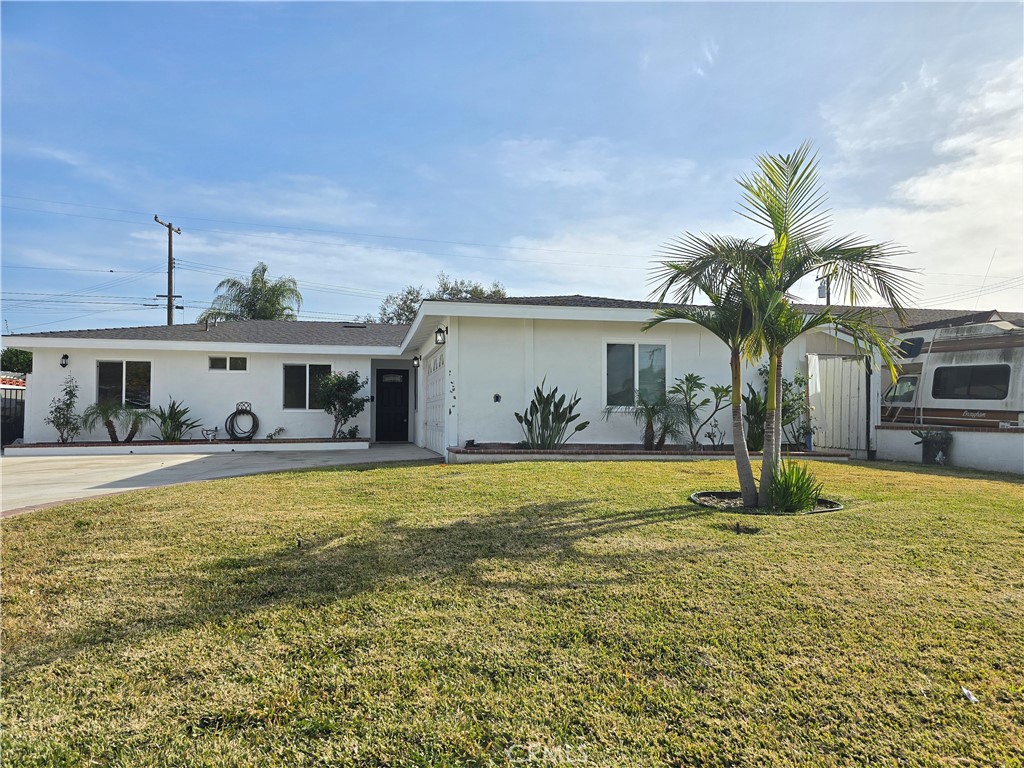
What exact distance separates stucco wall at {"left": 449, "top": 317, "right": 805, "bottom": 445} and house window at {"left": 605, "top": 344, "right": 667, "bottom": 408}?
0.15 metres

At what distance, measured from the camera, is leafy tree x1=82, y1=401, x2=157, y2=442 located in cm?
1370

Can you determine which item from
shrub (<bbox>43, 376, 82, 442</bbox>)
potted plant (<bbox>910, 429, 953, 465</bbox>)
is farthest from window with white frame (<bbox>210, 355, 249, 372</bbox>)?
potted plant (<bbox>910, 429, 953, 465</bbox>)

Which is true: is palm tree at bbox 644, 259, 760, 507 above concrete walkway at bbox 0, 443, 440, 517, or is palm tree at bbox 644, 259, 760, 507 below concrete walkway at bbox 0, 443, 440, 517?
above

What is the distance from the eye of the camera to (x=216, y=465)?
32.7 feet

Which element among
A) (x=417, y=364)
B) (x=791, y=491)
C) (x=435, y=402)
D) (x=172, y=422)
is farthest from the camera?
(x=417, y=364)

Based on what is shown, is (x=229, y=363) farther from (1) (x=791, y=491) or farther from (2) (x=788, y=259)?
(1) (x=791, y=491)

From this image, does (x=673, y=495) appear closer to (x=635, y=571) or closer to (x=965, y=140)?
(x=635, y=571)

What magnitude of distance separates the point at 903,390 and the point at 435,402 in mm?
10388

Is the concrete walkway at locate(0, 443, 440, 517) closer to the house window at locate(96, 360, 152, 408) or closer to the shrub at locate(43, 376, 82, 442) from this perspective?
the shrub at locate(43, 376, 82, 442)

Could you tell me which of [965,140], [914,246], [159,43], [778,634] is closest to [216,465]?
[159,43]

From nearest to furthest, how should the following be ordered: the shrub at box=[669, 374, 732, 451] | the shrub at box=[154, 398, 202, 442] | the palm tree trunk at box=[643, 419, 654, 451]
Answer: the palm tree trunk at box=[643, 419, 654, 451] < the shrub at box=[669, 374, 732, 451] < the shrub at box=[154, 398, 202, 442]

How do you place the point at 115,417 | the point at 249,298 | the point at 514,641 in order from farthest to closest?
the point at 249,298, the point at 115,417, the point at 514,641

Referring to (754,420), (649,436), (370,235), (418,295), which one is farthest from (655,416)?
(418,295)

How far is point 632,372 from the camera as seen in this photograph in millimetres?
11844
